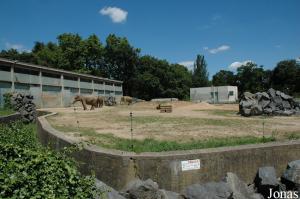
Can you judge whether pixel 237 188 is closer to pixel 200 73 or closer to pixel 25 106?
pixel 25 106

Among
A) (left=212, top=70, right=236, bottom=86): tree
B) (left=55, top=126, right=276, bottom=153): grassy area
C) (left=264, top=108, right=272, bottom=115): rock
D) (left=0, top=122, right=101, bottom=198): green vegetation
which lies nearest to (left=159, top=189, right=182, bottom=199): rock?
(left=55, top=126, right=276, bottom=153): grassy area

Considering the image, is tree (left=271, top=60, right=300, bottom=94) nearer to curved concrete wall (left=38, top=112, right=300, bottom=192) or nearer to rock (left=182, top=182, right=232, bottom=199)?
curved concrete wall (left=38, top=112, right=300, bottom=192)

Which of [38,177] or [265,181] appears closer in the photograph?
[38,177]

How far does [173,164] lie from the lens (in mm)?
6770

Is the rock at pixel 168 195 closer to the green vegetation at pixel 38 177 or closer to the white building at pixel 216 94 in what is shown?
the green vegetation at pixel 38 177

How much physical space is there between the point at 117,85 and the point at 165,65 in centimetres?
1136

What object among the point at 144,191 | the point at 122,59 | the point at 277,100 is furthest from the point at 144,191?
the point at 122,59

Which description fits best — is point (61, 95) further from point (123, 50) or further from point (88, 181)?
point (88, 181)

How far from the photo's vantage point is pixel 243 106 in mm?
19594

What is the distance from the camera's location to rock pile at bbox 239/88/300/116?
19.2m

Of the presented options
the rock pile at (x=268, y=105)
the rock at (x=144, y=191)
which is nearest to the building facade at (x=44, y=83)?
the rock pile at (x=268, y=105)

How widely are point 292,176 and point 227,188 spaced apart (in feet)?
6.27

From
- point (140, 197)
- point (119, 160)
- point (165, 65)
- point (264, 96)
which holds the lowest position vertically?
point (140, 197)

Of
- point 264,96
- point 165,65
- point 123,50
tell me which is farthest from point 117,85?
point 264,96
